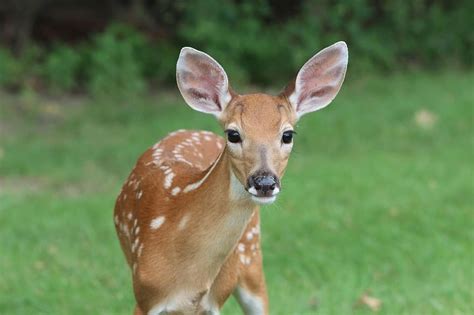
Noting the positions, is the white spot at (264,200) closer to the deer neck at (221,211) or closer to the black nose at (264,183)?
the black nose at (264,183)

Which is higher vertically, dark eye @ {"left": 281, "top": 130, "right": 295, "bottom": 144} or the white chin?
dark eye @ {"left": 281, "top": 130, "right": 295, "bottom": 144}

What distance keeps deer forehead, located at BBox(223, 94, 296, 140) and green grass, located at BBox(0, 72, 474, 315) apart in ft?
6.29

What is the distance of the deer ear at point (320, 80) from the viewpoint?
4.16m

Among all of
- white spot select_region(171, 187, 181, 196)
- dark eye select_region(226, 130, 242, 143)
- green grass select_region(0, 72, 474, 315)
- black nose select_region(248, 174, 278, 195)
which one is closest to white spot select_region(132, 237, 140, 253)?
white spot select_region(171, 187, 181, 196)

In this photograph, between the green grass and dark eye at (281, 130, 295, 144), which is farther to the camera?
the green grass

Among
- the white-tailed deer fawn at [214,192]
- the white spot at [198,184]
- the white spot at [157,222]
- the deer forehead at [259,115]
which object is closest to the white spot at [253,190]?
the white-tailed deer fawn at [214,192]

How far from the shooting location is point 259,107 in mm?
3941

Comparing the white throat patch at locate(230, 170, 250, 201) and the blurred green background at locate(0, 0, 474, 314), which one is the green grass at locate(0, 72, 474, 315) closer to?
the blurred green background at locate(0, 0, 474, 314)

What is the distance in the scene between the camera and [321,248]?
6.68 metres

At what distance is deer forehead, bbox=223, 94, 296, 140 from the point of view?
385 cm

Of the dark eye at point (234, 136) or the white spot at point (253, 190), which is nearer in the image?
the white spot at point (253, 190)

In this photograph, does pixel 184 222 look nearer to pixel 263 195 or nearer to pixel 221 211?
pixel 221 211

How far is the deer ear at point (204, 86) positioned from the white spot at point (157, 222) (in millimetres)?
467

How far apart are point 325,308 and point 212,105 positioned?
1.92 metres
